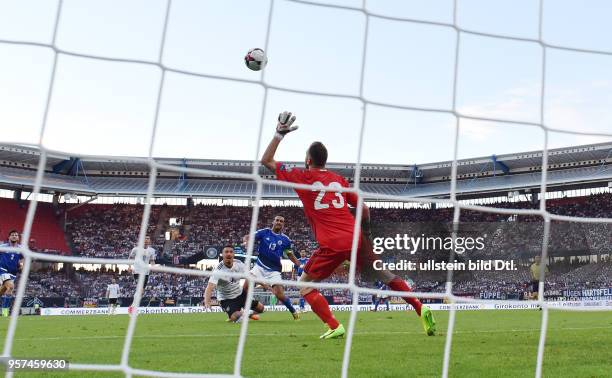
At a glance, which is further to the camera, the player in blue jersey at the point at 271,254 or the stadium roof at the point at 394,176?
the stadium roof at the point at 394,176

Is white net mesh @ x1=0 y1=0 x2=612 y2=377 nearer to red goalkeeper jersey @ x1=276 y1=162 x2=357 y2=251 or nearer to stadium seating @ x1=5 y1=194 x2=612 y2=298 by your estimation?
red goalkeeper jersey @ x1=276 y1=162 x2=357 y2=251

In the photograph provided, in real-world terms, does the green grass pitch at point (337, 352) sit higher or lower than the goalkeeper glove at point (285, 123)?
lower

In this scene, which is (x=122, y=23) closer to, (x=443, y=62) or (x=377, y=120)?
(x=377, y=120)

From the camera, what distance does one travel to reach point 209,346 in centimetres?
630

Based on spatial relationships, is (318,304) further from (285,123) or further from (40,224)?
(40,224)

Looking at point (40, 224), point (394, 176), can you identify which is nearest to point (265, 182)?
point (40, 224)

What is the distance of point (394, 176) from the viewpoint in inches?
1372

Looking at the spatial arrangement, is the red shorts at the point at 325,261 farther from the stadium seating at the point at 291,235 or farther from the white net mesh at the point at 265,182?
the stadium seating at the point at 291,235

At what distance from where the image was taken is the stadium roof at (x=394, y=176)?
2936 cm

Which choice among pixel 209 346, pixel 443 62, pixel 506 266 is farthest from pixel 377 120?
pixel 506 266

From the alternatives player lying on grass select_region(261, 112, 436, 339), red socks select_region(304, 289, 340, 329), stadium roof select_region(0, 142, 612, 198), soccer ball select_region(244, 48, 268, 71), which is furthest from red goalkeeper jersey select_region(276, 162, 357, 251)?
stadium roof select_region(0, 142, 612, 198)

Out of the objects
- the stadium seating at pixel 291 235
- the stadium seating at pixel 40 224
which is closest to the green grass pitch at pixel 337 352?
the stadium seating at pixel 291 235

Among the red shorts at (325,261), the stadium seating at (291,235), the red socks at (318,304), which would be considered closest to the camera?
the red shorts at (325,261)

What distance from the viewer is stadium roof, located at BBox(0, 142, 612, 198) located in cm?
2936
